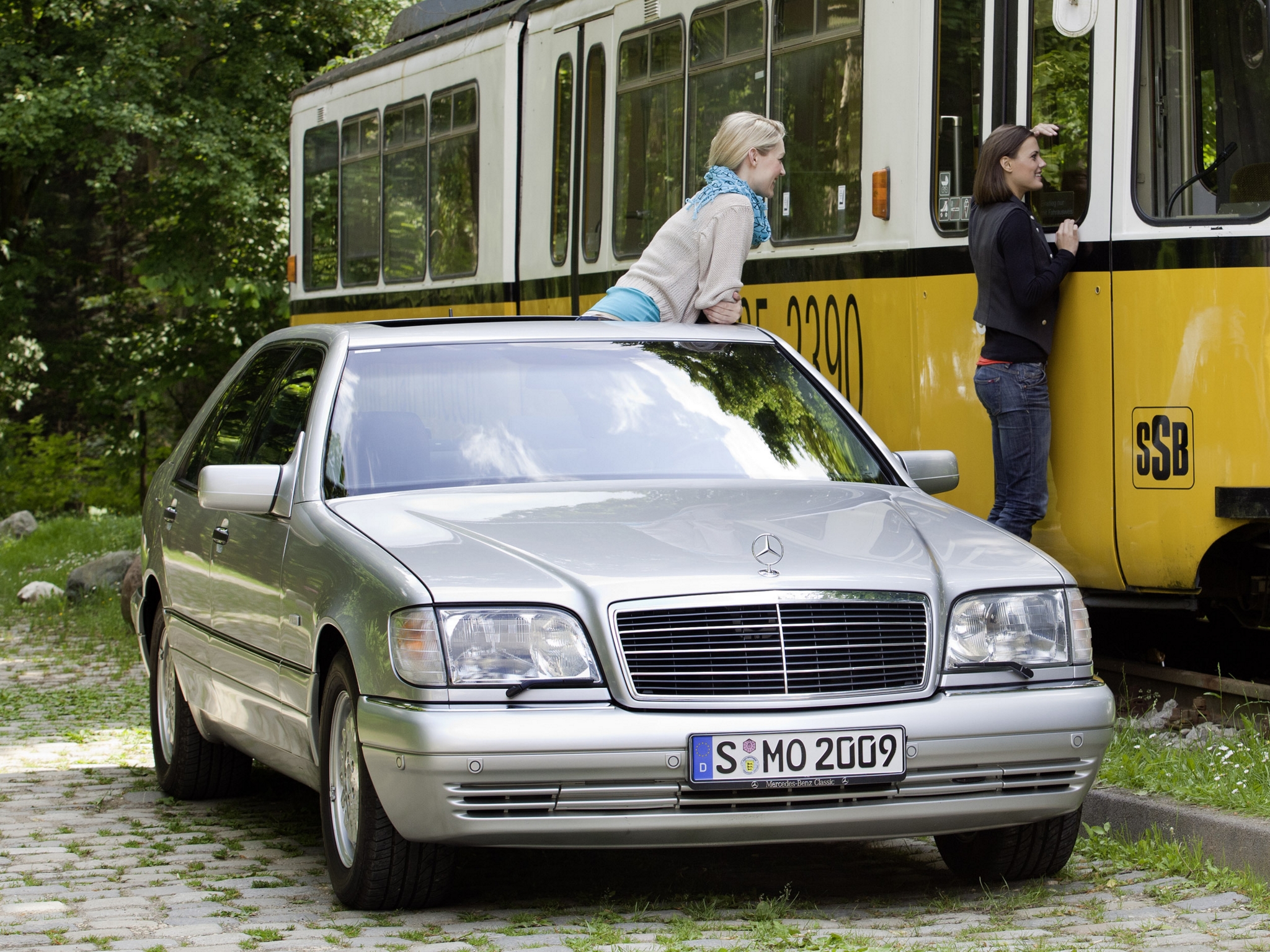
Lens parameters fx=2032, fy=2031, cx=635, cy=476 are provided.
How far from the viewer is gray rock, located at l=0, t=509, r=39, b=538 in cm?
2369

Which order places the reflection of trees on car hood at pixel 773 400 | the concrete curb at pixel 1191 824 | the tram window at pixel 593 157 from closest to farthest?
the concrete curb at pixel 1191 824, the reflection of trees on car hood at pixel 773 400, the tram window at pixel 593 157

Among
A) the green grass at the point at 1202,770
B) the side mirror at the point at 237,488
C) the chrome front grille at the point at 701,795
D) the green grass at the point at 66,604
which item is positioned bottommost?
the green grass at the point at 66,604

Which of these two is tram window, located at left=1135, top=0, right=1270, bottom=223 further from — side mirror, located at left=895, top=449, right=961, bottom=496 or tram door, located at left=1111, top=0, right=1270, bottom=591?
side mirror, located at left=895, top=449, right=961, bottom=496

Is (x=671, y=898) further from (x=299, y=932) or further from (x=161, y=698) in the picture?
(x=161, y=698)

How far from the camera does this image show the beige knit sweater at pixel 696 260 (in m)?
7.85

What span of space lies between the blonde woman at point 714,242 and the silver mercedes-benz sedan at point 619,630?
5.36ft

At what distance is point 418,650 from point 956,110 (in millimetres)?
4695

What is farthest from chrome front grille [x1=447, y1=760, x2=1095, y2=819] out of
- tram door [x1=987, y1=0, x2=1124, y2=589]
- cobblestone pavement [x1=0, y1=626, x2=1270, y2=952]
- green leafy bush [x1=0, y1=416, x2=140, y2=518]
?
green leafy bush [x1=0, y1=416, x2=140, y2=518]

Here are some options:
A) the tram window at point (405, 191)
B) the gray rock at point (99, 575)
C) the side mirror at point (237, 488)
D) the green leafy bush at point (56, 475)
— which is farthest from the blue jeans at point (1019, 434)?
the green leafy bush at point (56, 475)

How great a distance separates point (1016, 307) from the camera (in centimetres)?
802

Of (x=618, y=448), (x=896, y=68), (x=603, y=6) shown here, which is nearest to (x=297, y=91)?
(x=603, y=6)

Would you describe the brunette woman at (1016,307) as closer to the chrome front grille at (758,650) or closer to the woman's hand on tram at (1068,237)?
the woman's hand on tram at (1068,237)

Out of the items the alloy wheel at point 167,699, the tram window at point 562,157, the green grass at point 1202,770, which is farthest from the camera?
the tram window at point 562,157

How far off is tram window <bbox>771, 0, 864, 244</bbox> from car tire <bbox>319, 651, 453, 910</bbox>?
4567mm
